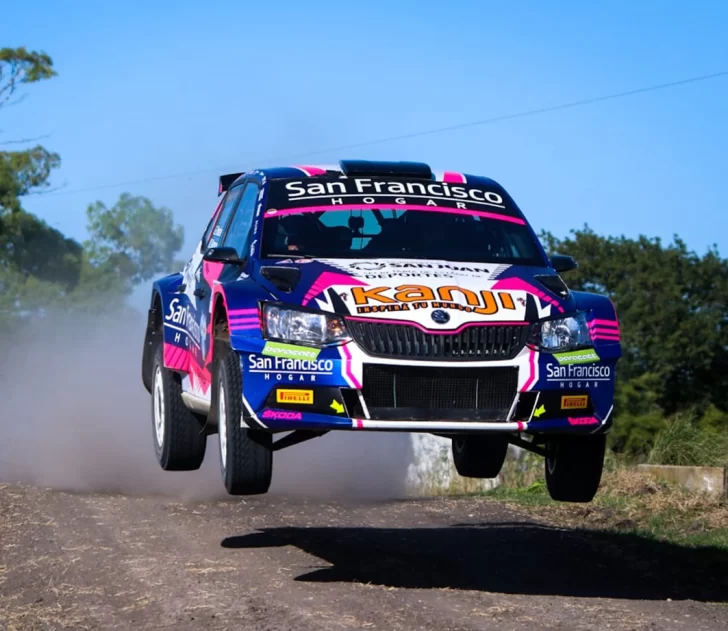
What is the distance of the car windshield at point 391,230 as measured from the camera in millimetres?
7566

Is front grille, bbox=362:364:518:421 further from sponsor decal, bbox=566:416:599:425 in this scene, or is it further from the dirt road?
the dirt road

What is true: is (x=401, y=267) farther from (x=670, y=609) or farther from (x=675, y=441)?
(x=675, y=441)

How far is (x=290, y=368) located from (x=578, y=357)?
153 cm

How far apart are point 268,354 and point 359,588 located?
8.26ft

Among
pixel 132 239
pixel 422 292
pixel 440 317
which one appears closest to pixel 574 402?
pixel 440 317

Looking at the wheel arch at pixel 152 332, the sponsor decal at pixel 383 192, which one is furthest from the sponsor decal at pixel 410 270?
the wheel arch at pixel 152 332

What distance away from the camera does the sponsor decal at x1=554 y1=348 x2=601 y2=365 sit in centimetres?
671

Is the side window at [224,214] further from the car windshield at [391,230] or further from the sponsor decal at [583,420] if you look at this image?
the sponsor decal at [583,420]

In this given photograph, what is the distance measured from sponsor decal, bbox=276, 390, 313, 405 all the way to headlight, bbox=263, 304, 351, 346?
0.26m

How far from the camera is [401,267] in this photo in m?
7.08

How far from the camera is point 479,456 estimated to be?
8500mm

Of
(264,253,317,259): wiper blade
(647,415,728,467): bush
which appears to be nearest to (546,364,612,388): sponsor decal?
(264,253,317,259): wiper blade

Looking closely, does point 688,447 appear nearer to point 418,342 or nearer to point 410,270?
point 410,270

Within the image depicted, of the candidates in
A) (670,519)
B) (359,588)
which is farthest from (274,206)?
(670,519)
